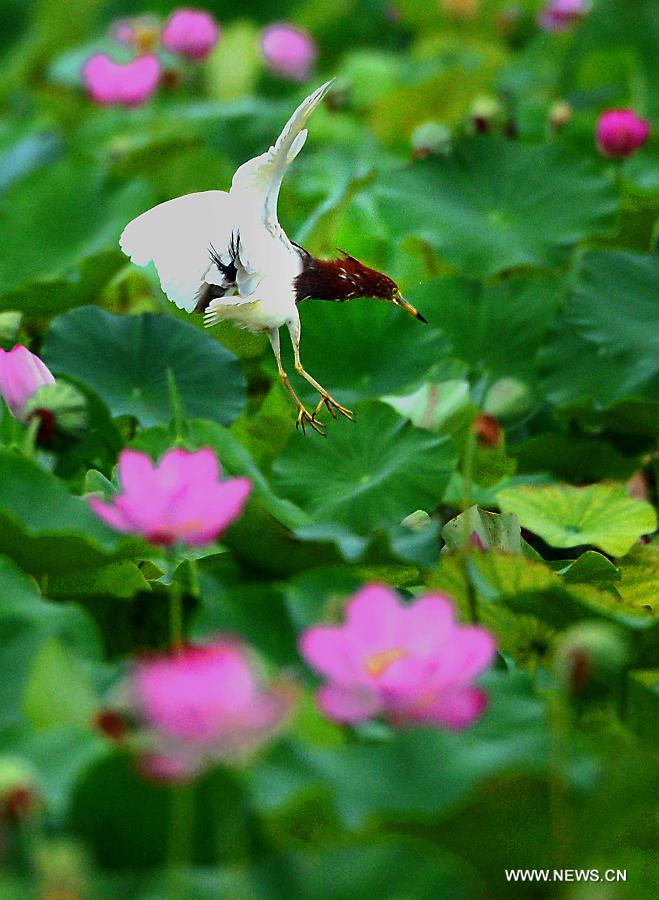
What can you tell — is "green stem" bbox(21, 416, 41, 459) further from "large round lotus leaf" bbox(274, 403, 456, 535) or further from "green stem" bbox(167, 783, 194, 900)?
"green stem" bbox(167, 783, 194, 900)

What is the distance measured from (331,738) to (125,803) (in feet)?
0.41

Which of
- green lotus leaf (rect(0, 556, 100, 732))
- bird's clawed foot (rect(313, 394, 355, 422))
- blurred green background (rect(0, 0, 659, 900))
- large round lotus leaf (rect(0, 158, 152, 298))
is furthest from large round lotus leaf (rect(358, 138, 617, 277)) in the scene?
green lotus leaf (rect(0, 556, 100, 732))

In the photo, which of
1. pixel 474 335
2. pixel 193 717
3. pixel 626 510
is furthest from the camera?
pixel 474 335

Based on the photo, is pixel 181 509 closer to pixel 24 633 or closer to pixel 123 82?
pixel 24 633

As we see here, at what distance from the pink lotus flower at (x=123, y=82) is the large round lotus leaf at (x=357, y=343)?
0.93 meters

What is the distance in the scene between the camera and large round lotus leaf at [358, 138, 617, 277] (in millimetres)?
1613

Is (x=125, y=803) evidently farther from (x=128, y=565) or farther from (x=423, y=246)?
(x=423, y=246)

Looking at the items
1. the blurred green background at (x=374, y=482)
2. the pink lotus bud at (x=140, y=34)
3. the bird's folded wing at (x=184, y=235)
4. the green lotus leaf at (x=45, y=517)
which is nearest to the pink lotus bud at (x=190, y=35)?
Result: the blurred green background at (x=374, y=482)

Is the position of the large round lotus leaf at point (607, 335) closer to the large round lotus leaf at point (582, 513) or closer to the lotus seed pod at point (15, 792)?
the large round lotus leaf at point (582, 513)

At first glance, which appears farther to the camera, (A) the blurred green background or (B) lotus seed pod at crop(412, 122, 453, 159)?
(B) lotus seed pod at crop(412, 122, 453, 159)

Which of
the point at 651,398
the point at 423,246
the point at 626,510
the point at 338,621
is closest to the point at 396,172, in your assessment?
the point at 423,246

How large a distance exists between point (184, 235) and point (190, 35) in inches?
57.9

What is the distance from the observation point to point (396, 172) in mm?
1693

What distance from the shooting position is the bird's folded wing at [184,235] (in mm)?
983
